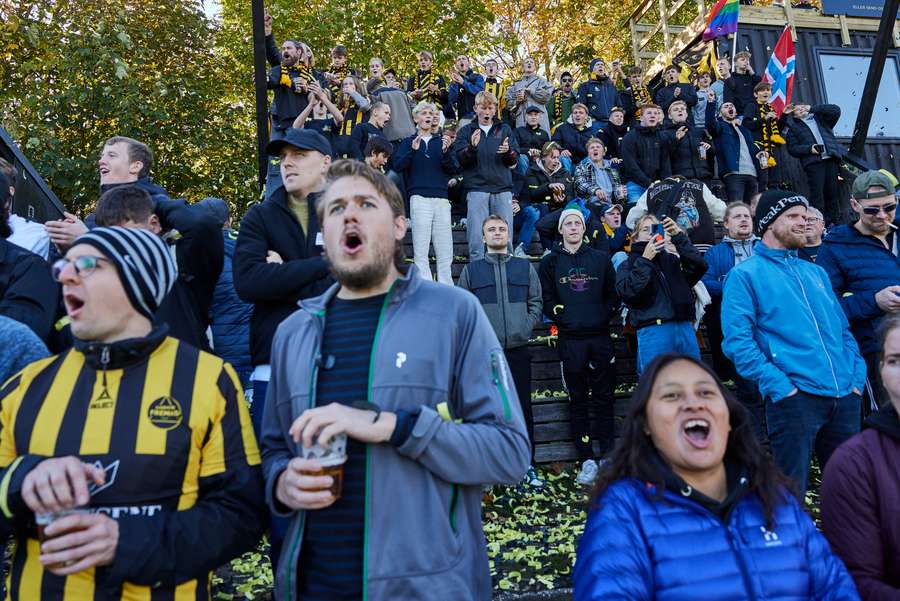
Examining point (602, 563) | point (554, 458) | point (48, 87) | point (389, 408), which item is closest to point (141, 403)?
point (389, 408)

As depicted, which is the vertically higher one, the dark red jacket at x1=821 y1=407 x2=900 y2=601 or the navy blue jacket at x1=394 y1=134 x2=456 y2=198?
the navy blue jacket at x1=394 y1=134 x2=456 y2=198

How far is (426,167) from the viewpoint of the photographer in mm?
8523

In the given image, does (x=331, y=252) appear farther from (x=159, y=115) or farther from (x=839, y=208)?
(x=159, y=115)

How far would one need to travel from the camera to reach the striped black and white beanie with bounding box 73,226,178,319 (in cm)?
A: 205

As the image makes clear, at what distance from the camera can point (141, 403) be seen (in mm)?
1961

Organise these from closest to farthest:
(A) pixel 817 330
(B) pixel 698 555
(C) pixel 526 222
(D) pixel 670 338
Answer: (B) pixel 698 555
(A) pixel 817 330
(D) pixel 670 338
(C) pixel 526 222

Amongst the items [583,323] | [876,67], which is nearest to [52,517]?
[583,323]

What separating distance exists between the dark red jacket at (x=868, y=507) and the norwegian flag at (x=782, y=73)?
11.9m

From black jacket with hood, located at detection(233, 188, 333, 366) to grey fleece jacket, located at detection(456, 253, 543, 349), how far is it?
2718mm

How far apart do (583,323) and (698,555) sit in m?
4.06

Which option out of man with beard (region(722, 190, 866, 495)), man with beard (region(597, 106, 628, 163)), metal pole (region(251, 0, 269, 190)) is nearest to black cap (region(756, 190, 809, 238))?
man with beard (region(722, 190, 866, 495))

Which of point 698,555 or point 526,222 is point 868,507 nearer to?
point 698,555

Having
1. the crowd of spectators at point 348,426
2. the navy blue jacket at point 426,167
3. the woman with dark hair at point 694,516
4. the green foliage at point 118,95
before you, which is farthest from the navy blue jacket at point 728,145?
the green foliage at point 118,95

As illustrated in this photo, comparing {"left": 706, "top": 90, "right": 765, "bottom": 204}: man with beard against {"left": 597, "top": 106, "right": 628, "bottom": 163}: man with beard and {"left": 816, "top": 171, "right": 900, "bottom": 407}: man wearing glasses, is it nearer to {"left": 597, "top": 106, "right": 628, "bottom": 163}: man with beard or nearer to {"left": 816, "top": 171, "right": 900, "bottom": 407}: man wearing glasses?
{"left": 597, "top": 106, "right": 628, "bottom": 163}: man with beard
